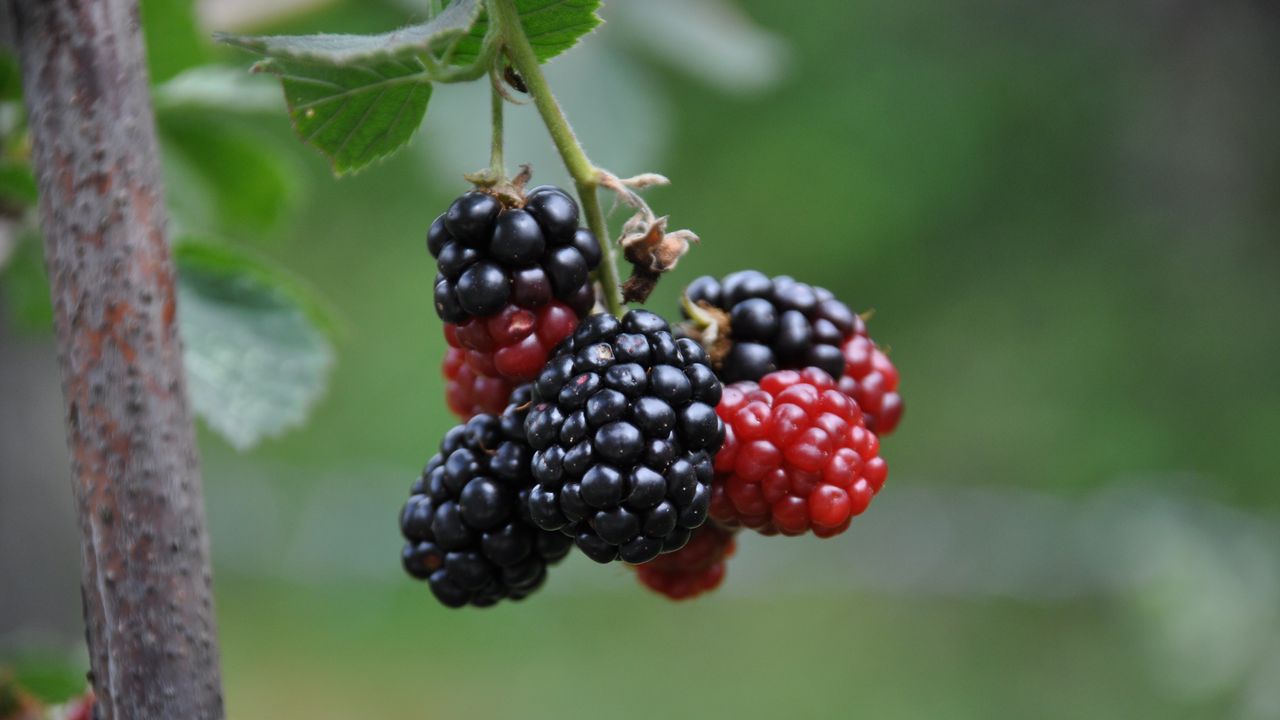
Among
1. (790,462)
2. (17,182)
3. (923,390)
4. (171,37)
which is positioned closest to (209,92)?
(171,37)

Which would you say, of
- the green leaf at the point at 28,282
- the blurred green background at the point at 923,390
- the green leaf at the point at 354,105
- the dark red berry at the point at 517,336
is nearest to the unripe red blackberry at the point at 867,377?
the dark red berry at the point at 517,336

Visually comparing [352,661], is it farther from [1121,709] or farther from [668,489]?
[668,489]

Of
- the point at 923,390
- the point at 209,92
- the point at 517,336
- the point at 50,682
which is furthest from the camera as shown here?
the point at 923,390

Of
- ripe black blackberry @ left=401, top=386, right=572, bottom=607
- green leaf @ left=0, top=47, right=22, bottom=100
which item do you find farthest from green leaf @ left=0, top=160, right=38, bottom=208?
ripe black blackberry @ left=401, top=386, right=572, bottom=607

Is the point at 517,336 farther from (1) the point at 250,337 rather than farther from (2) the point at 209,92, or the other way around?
(2) the point at 209,92

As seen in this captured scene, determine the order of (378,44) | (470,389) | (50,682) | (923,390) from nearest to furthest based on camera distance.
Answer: (378,44), (470,389), (50,682), (923,390)

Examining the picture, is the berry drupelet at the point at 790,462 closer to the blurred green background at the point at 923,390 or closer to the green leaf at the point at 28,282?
the green leaf at the point at 28,282
